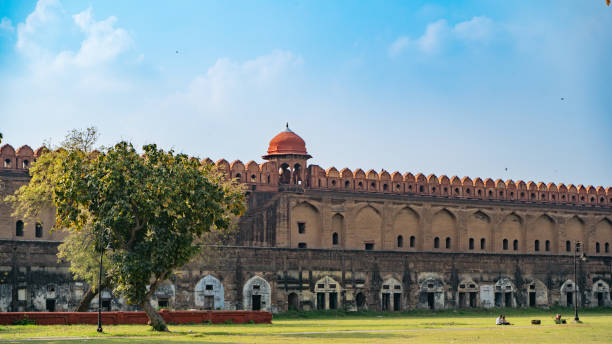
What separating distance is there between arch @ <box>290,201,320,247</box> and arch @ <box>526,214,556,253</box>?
13.1 meters

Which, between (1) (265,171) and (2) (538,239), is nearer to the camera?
(1) (265,171)

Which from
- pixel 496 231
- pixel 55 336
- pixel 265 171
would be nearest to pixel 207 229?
pixel 55 336

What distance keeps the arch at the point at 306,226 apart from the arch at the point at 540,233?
13.1 metres

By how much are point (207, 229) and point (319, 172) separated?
735 inches

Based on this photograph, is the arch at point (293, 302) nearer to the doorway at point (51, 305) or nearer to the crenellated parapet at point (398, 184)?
the crenellated parapet at point (398, 184)

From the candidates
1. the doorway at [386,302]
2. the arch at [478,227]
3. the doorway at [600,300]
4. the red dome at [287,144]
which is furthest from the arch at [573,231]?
the red dome at [287,144]

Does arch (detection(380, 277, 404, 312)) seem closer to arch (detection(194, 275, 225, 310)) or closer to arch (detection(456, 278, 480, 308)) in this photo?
arch (detection(456, 278, 480, 308))

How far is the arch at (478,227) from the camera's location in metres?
48.1

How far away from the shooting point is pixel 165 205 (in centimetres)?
2488

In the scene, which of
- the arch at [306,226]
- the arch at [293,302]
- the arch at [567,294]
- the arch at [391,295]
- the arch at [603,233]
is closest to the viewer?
the arch at [293,302]

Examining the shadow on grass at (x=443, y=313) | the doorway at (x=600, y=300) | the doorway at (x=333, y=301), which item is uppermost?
the doorway at (x=333, y=301)

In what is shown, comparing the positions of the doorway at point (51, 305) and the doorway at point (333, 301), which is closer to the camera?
the doorway at point (51, 305)

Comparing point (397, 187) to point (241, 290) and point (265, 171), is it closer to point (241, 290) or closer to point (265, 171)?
point (265, 171)

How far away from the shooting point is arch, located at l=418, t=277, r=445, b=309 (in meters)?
41.9
